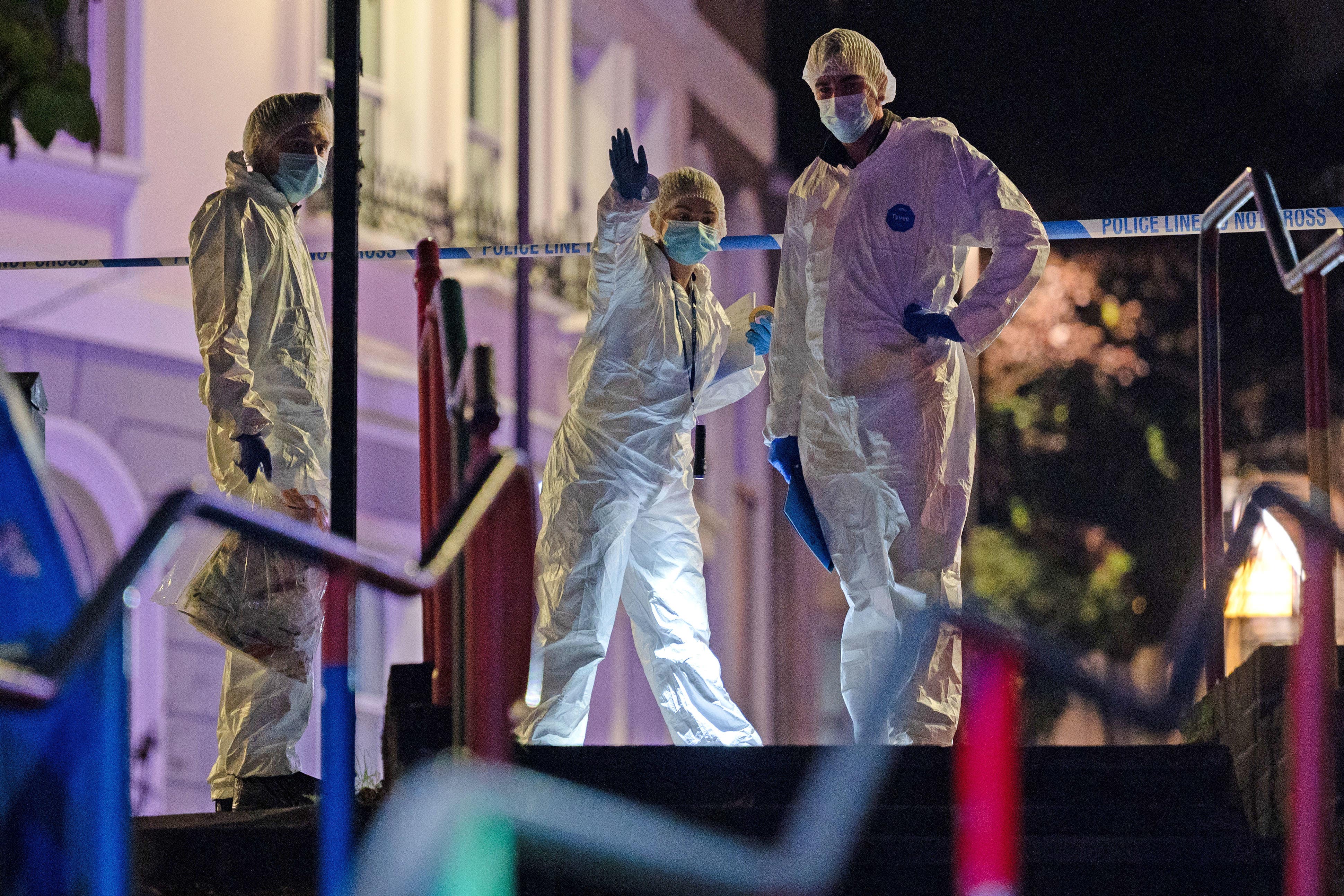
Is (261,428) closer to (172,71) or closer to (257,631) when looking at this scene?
(257,631)

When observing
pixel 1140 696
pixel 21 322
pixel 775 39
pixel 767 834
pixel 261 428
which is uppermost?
pixel 775 39

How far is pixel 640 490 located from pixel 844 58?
4.17 feet

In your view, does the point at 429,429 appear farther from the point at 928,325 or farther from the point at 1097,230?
the point at 1097,230

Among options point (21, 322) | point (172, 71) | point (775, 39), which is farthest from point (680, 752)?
point (775, 39)

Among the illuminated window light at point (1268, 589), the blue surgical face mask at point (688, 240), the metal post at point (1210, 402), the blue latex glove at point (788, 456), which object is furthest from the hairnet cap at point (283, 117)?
the illuminated window light at point (1268, 589)

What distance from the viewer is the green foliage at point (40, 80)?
274 centimetres

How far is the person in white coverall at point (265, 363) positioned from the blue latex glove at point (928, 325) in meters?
1.52

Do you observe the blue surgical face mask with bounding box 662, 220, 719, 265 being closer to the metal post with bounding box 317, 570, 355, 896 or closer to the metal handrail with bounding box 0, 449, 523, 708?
the metal handrail with bounding box 0, 449, 523, 708

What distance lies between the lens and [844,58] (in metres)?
4.84

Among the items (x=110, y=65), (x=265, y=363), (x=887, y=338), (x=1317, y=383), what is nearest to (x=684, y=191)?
(x=887, y=338)

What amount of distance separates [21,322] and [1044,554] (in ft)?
34.6

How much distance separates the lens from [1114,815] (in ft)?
12.7

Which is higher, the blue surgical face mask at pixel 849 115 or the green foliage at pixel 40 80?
the blue surgical face mask at pixel 849 115

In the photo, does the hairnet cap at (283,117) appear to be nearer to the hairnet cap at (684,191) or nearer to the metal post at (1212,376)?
the hairnet cap at (684,191)
